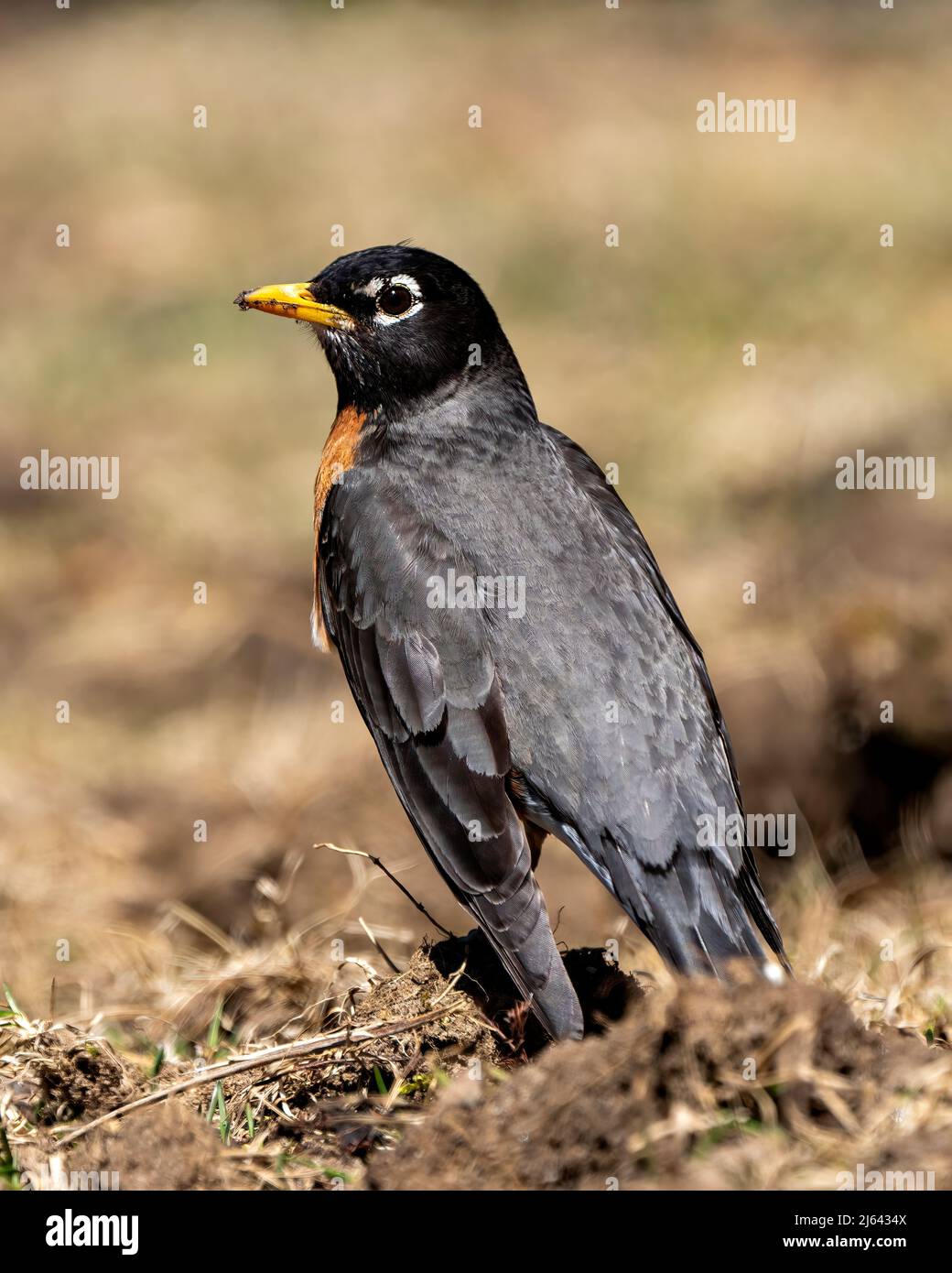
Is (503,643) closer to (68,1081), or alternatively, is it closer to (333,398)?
(68,1081)

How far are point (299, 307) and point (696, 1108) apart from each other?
3625 millimetres

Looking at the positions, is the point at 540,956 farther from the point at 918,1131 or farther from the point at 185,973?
the point at 185,973

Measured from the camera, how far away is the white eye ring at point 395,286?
590cm

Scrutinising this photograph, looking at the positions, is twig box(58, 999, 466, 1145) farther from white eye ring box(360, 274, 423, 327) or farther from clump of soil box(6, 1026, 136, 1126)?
white eye ring box(360, 274, 423, 327)

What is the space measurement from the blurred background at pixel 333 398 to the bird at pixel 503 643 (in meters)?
0.92

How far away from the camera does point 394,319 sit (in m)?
5.93

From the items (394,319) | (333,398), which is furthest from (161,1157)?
(333,398)

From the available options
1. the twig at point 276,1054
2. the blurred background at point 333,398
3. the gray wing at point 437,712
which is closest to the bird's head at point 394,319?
the gray wing at point 437,712

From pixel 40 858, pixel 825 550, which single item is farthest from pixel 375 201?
pixel 40 858

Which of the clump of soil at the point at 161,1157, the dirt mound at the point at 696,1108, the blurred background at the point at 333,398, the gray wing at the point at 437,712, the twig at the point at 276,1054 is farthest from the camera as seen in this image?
the blurred background at the point at 333,398

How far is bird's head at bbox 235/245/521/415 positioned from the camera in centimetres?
591

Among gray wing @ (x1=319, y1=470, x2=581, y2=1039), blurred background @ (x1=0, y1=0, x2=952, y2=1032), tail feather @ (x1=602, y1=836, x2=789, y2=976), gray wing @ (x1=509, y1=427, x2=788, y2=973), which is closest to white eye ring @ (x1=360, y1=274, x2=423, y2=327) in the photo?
gray wing @ (x1=319, y1=470, x2=581, y2=1039)

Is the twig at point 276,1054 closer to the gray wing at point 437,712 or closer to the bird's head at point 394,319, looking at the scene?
the gray wing at point 437,712
